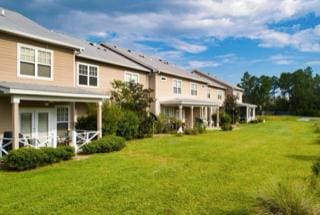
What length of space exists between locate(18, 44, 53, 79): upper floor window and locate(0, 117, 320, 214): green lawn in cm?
570

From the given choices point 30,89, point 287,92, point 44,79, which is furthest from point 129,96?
point 287,92

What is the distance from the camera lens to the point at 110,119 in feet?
61.7

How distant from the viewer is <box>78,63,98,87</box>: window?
787 inches

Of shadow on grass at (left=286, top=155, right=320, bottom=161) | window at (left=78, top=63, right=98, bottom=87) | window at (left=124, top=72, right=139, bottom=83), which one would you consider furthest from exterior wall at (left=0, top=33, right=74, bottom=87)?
shadow on grass at (left=286, top=155, right=320, bottom=161)

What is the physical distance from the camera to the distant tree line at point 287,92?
89.7 meters

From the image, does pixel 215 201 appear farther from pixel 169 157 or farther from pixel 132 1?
pixel 132 1

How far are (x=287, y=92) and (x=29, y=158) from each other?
337 ft

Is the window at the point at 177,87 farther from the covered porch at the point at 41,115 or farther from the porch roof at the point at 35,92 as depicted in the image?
the porch roof at the point at 35,92

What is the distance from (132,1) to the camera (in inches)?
760

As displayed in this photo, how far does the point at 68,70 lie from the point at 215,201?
13.1 meters

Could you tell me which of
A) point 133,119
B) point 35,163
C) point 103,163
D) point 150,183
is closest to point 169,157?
point 103,163

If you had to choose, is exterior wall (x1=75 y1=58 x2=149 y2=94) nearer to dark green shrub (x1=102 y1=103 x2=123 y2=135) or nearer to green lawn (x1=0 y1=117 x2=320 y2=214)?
dark green shrub (x1=102 y1=103 x2=123 y2=135)

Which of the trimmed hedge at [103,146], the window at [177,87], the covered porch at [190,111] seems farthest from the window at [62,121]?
the window at [177,87]

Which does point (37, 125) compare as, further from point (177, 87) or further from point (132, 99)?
point (177, 87)
